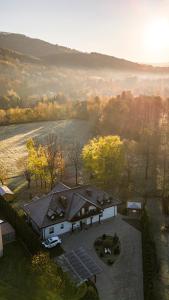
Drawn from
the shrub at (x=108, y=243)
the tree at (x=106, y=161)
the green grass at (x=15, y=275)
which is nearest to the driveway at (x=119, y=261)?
the shrub at (x=108, y=243)

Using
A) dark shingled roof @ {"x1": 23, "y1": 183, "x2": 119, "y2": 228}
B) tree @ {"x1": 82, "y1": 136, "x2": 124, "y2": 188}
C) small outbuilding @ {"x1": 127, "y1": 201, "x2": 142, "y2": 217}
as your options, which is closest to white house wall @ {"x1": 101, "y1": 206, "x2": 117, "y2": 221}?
dark shingled roof @ {"x1": 23, "y1": 183, "x2": 119, "y2": 228}

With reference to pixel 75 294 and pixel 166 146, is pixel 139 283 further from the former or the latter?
pixel 166 146

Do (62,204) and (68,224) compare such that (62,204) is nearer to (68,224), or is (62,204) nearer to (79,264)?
(68,224)

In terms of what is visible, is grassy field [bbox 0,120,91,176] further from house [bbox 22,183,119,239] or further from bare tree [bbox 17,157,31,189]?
house [bbox 22,183,119,239]

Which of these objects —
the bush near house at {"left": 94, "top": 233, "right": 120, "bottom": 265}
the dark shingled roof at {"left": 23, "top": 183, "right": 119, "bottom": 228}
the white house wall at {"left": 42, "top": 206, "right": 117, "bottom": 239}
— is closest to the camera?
the bush near house at {"left": 94, "top": 233, "right": 120, "bottom": 265}

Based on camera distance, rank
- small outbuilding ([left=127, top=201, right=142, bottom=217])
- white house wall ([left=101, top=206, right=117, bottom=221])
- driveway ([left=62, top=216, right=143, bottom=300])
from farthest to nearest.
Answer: small outbuilding ([left=127, top=201, right=142, bottom=217])
white house wall ([left=101, top=206, right=117, bottom=221])
driveway ([left=62, top=216, right=143, bottom=300])

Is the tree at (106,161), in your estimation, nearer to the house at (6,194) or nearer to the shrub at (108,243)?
the house at (6,194)
